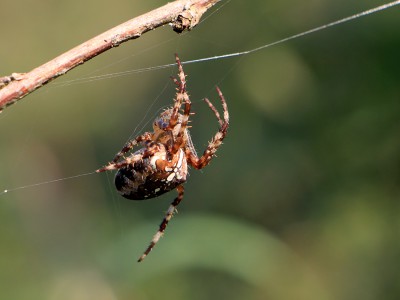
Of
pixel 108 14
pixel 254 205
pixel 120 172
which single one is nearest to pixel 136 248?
pixel 120 172

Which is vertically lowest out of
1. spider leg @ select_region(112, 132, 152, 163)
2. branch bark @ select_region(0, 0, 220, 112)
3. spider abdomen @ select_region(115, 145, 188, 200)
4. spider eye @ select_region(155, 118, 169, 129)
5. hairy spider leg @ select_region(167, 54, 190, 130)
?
spider abdomen @ select_region(115, 145, 188, 200)

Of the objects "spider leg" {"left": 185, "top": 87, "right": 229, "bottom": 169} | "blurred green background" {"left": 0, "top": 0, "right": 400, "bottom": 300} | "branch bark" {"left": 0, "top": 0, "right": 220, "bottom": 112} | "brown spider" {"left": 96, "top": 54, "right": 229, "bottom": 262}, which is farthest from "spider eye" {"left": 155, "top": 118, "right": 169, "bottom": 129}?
"branch bark" {"left": 0, "top": 0, "right": 220, "bottom": 112}

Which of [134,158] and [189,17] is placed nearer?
[189,17]

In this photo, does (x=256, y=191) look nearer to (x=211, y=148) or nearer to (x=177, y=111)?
(x=211, y=148)

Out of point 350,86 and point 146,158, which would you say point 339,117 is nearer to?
point 350,86

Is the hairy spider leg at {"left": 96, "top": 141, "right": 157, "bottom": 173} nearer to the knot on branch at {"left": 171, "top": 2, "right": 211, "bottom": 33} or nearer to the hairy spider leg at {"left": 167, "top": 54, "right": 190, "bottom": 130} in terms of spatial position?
the hairy spider leg at {"left": 167, "top": 54, "right": 190, "bottom": 130}

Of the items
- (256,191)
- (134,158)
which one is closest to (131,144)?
(134,158)

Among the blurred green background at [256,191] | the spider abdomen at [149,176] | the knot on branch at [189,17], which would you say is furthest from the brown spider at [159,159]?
the knot on branch at [189,17]

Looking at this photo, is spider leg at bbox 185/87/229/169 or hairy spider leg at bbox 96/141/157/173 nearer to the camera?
hairy spider leg at bbox 96/141/157/173
